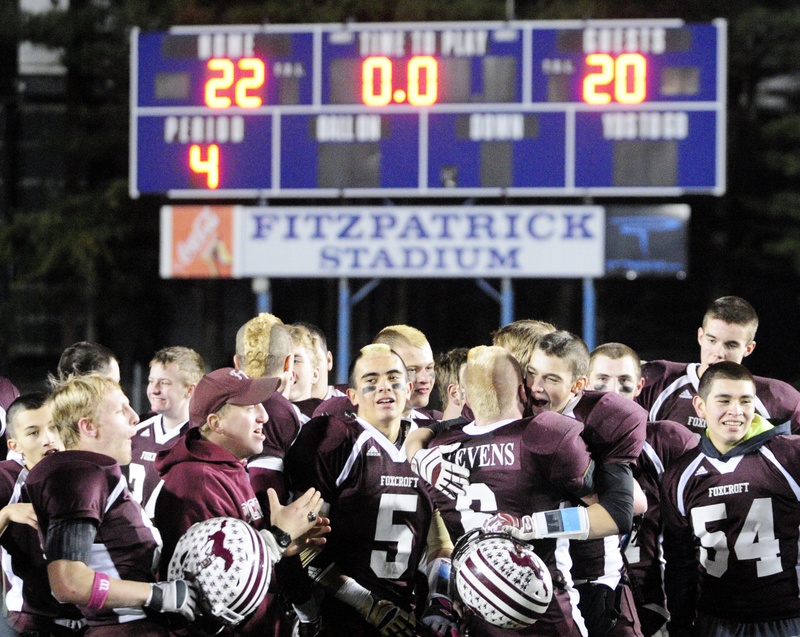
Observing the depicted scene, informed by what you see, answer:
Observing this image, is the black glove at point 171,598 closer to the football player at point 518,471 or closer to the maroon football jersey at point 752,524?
the football player at point 518,471

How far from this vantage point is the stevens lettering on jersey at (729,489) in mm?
4551

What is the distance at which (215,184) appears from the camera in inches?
570

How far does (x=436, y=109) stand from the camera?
554 inches

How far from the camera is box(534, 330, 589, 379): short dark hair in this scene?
4.27 meters

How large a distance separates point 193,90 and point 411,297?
9070 millimetres

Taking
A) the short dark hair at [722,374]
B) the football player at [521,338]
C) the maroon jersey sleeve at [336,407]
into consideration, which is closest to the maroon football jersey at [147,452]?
the maroon jersey sleeve at [336,407]

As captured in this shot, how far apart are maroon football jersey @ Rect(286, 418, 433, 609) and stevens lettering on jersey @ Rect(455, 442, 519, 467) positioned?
0.37 metres

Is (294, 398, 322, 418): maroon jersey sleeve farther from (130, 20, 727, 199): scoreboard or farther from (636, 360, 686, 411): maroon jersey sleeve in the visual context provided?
(130, 20, 727, 199): scoreboard

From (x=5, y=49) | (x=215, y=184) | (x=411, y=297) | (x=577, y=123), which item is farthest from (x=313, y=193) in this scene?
(x=5, y=49)

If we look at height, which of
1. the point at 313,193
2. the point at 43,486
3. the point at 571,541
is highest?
the point at 313,193

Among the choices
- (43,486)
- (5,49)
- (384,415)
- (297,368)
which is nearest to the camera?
(43,486)

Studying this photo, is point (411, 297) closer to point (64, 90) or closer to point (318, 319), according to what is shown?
point (318, 319)

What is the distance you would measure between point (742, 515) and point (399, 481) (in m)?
1.35

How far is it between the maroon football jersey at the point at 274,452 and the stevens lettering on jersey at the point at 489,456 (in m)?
0.65
